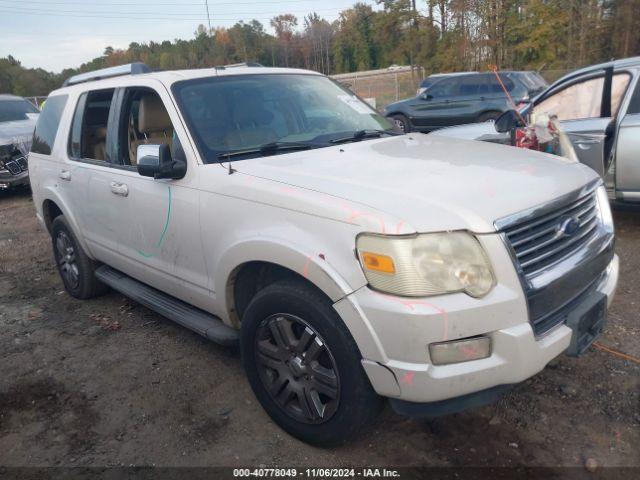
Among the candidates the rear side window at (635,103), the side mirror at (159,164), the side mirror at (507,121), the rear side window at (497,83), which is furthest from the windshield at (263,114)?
the rear side window at (497,83)

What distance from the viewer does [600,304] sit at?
8.63 feet

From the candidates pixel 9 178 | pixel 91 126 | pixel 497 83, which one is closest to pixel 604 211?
pixel 91 126

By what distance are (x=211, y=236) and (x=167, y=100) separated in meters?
1.00

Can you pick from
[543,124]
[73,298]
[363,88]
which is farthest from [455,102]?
[363,88]

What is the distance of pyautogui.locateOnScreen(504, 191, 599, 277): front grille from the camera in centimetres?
226

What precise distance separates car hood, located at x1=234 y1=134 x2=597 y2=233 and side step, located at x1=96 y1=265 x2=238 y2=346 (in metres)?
0.95

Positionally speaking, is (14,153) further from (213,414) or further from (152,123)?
(213,414)

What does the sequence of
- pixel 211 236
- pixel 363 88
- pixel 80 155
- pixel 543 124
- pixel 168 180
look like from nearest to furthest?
pixel 211 236, pixel 168 180, pixel 80 155, pixel 543 124, pixel 363 88

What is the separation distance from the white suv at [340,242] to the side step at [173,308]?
0.6 inches

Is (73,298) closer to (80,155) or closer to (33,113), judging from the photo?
(80,155)

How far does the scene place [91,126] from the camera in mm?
4352

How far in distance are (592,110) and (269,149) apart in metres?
3.96

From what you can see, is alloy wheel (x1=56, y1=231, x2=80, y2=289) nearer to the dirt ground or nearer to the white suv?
the dirt ground

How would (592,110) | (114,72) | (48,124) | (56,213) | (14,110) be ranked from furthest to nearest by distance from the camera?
1. (14,110)
2. (592,110)
3. (56,213)
4. (48,124)
5. (114,72)
